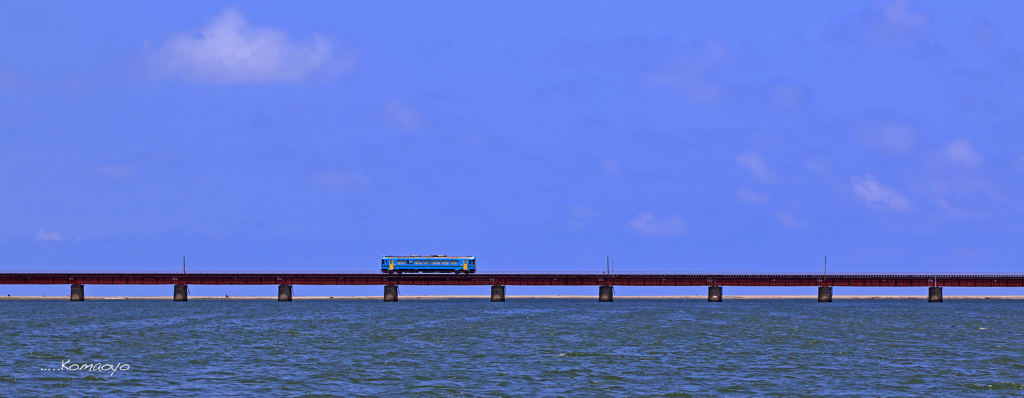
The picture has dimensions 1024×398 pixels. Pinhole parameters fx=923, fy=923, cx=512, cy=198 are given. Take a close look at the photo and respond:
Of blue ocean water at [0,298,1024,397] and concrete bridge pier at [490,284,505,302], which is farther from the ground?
blue ocean water at [0,298,1024,397]

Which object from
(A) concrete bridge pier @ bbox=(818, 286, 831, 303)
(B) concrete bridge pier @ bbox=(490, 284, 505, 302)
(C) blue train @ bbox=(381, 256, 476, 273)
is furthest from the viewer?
(A) concrete bridge pier @ bbox=(818, 286, 831, 303)

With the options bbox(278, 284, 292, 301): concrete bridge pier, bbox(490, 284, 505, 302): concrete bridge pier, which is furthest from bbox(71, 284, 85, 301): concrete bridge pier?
bbox(490, 284, 505, 302): concrete bridge pier

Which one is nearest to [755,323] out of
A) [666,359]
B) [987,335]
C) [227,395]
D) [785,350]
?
[987,335]

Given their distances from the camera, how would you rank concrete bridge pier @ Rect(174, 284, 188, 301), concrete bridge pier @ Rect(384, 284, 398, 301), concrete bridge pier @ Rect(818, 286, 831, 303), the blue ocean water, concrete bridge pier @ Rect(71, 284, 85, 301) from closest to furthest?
the blue ocean water
concrete bridge pier @ Rect(384, 284, 398, 301)
concrete bridge pier @ Rect(174, 284, 188, 301)
concrete bridge pier @ Rect(818, 286, 831, 303)
concrete bridge pier @ Rect(71, 284, 85, 301)

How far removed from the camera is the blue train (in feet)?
414

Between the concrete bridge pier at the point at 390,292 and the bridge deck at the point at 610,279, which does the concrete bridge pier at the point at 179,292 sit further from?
the concrete bridge pier at the point at 390,292

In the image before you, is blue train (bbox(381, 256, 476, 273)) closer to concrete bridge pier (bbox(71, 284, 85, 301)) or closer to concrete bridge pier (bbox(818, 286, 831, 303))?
concrete bridge pier (bbox(71, 284, 85, 301))

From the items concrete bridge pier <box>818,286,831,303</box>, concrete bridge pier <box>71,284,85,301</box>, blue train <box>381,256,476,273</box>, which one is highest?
blue train <box>381,256,476,273</box>

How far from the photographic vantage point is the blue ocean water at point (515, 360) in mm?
32500

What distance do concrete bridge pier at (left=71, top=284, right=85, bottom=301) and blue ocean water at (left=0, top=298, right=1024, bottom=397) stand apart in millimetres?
75018

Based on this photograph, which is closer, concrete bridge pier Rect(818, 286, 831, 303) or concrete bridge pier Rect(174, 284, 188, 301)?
concrete bridge pier Rect(174, 284, 188, 301)

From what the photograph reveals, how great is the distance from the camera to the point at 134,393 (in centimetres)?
3092

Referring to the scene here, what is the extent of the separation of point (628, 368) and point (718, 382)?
5.31 metres

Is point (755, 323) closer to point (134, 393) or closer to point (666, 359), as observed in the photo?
point (666, 359)
